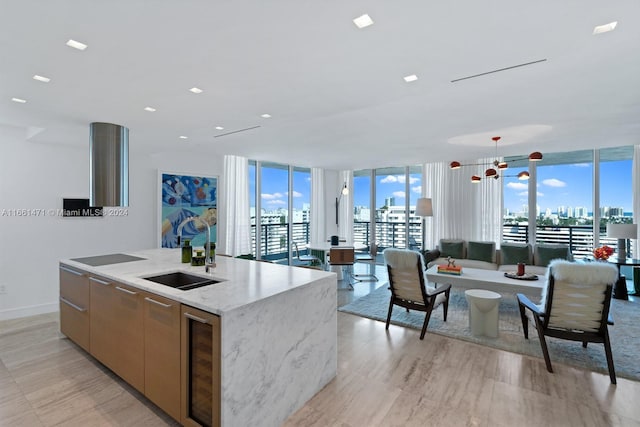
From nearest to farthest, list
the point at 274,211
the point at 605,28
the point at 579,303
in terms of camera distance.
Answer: the point at 605,28 < the point at 579,303 < the point at 274,211

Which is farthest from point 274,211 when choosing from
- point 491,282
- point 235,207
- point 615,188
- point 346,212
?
point 615,188

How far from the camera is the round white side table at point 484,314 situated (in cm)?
361

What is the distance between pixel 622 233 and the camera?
16.7 feet

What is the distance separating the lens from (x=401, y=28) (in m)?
1.67

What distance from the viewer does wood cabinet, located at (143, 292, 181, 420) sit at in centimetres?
200

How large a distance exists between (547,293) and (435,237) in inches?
184

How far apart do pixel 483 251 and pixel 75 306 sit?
21.5 ft

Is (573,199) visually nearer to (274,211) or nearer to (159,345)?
(274,211)

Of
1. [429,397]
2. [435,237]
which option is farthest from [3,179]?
[435,237]

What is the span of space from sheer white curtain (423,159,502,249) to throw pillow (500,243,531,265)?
0.84 m

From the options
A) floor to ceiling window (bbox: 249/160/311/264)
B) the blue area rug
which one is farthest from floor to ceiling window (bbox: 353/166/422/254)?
the blue area rug

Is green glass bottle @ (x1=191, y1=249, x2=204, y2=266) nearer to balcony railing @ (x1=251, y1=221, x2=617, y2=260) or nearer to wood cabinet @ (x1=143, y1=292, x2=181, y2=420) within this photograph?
wood cabinet @ (x1=143, y1=292, x2=181, y2=420)

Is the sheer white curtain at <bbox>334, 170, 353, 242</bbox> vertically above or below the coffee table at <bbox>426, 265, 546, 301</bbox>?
above

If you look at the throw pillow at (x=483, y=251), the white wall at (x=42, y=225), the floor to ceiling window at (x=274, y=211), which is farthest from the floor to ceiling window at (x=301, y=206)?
the throw pillow at (x=483, y=251)
